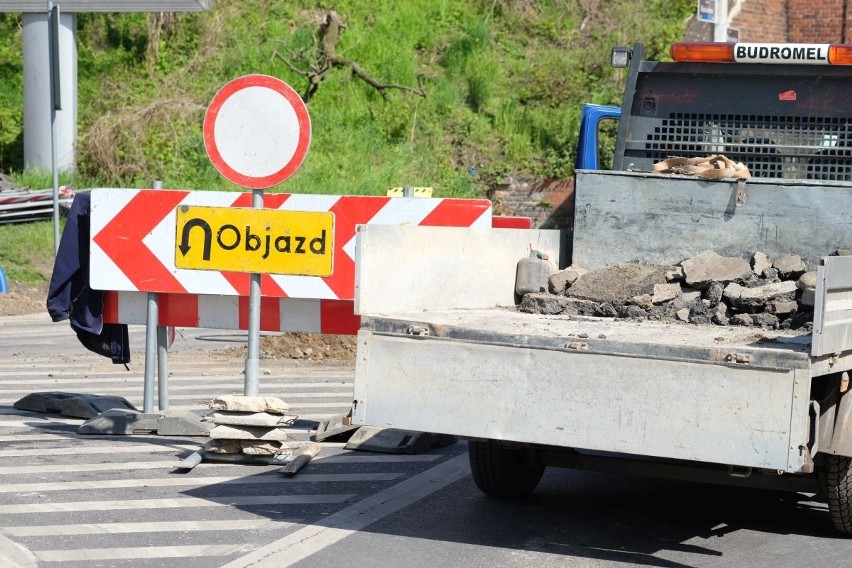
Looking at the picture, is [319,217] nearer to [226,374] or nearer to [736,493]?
[736,493]

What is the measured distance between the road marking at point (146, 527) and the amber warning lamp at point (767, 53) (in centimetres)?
445

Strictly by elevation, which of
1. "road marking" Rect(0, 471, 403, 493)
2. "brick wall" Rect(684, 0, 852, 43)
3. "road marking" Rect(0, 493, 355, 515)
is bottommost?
"road marking" Rect(0, 471, 403, 493)

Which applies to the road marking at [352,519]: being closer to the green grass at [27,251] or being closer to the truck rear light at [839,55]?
the truck rear light at [839,55]

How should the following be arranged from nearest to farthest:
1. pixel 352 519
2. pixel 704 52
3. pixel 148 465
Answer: pixel 352 519 → pixel 148 465 → pixel 704 52

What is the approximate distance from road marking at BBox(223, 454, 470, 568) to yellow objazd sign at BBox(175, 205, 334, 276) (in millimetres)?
1464

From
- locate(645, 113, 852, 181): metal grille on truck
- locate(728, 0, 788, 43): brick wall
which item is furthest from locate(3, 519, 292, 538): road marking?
locate(728, 0, 788, 43): brick wall

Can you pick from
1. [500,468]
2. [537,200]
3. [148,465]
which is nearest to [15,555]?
[148,465]

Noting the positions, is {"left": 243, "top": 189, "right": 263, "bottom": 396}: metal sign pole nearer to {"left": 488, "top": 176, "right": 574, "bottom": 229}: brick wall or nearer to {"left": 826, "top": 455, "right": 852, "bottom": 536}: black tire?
{"left": 826, "top": 455, "right": 852, "bottom": 536}: black tire

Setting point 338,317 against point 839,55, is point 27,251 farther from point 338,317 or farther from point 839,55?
point 839,55

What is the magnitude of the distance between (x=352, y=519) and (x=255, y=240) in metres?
2.03

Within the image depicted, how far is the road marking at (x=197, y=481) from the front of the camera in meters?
7.43

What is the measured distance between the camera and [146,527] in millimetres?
6586

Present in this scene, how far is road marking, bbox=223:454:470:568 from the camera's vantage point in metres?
6.05

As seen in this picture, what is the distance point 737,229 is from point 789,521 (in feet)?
6.10
